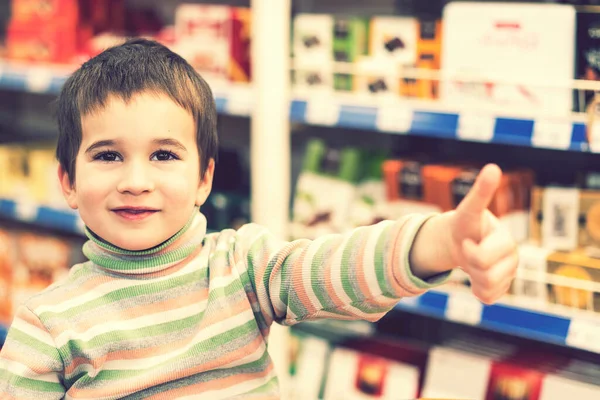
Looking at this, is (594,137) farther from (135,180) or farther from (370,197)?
(135,180)

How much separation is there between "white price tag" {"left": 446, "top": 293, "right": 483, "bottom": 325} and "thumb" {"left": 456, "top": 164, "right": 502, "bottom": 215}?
102cm

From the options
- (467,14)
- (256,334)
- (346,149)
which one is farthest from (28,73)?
(256,334)

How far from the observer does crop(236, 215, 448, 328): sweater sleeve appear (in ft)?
3.39

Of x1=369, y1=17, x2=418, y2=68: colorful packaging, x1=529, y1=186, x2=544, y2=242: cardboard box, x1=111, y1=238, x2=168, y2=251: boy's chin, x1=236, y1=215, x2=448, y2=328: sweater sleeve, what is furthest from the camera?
x1=369, y1=17, x2=418, y2=68: colorful packaging

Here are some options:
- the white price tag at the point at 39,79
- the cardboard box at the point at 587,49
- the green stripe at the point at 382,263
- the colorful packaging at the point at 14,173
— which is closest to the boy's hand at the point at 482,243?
the green stripe at the point at 382,263

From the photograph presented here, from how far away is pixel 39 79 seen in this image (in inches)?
105

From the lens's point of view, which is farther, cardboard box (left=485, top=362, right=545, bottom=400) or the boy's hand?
cardboard box (left=485, top=362, right=545, bottom=400)

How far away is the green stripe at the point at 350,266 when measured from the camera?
42.5 inches

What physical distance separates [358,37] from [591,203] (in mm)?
711

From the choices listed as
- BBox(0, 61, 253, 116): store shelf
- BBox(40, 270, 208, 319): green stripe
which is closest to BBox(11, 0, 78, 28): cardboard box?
BBox(0, 61, 253, 116): store shelf

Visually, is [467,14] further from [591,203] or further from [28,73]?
[28,73]

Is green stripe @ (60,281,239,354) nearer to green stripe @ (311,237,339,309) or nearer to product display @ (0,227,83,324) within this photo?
green stripe @ (311,237,339,309)

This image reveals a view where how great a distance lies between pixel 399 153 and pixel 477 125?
410 mm

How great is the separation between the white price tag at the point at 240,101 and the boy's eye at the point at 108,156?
113 cm
